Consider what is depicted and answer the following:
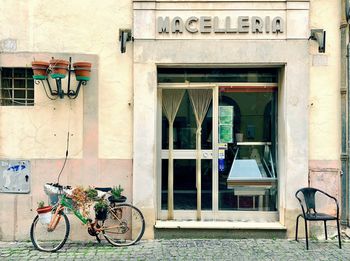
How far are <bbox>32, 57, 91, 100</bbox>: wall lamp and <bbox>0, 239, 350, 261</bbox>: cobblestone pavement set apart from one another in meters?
2.44

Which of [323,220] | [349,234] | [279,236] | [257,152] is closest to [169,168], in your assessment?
[257,152]

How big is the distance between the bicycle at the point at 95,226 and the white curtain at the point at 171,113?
788 mm

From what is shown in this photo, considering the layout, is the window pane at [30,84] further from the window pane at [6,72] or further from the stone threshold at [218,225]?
the stone threshold at [218,225]

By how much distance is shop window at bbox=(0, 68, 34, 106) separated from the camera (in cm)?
734

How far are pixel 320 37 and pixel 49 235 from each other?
539 centimetres

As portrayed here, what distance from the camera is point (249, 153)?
25.2 feet

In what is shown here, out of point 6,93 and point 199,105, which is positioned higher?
point 6,93

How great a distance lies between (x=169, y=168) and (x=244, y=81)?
198cm

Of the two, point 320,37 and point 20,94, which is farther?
point 20,94

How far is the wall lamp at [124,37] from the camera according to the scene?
7.06 meters

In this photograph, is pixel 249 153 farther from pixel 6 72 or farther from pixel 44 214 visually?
pixel 6 72

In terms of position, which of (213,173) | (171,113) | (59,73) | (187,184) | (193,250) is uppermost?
(59,73)

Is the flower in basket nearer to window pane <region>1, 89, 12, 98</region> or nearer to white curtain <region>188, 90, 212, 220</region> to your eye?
white curtain <region>188, 90, 212, 220</region>

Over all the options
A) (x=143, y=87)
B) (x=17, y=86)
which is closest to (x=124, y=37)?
(x=143, y=87)
